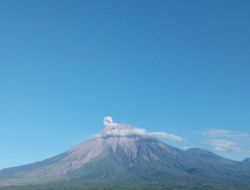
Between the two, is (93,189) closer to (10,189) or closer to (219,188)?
(10,189)

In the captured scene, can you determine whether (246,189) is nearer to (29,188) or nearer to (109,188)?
(109,188)

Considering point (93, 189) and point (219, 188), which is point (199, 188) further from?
point (93, 189)

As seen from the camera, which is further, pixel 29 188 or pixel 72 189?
pixel 29 188

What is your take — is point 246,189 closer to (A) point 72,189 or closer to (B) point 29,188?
(A) point 72,189

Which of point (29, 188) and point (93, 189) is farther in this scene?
point (29, 188)

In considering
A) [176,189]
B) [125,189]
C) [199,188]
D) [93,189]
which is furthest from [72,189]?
[199,188]

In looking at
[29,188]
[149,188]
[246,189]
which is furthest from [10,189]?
[246,189]

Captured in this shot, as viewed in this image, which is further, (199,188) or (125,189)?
(199,188)

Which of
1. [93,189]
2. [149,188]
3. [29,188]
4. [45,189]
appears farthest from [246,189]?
[29,188]
